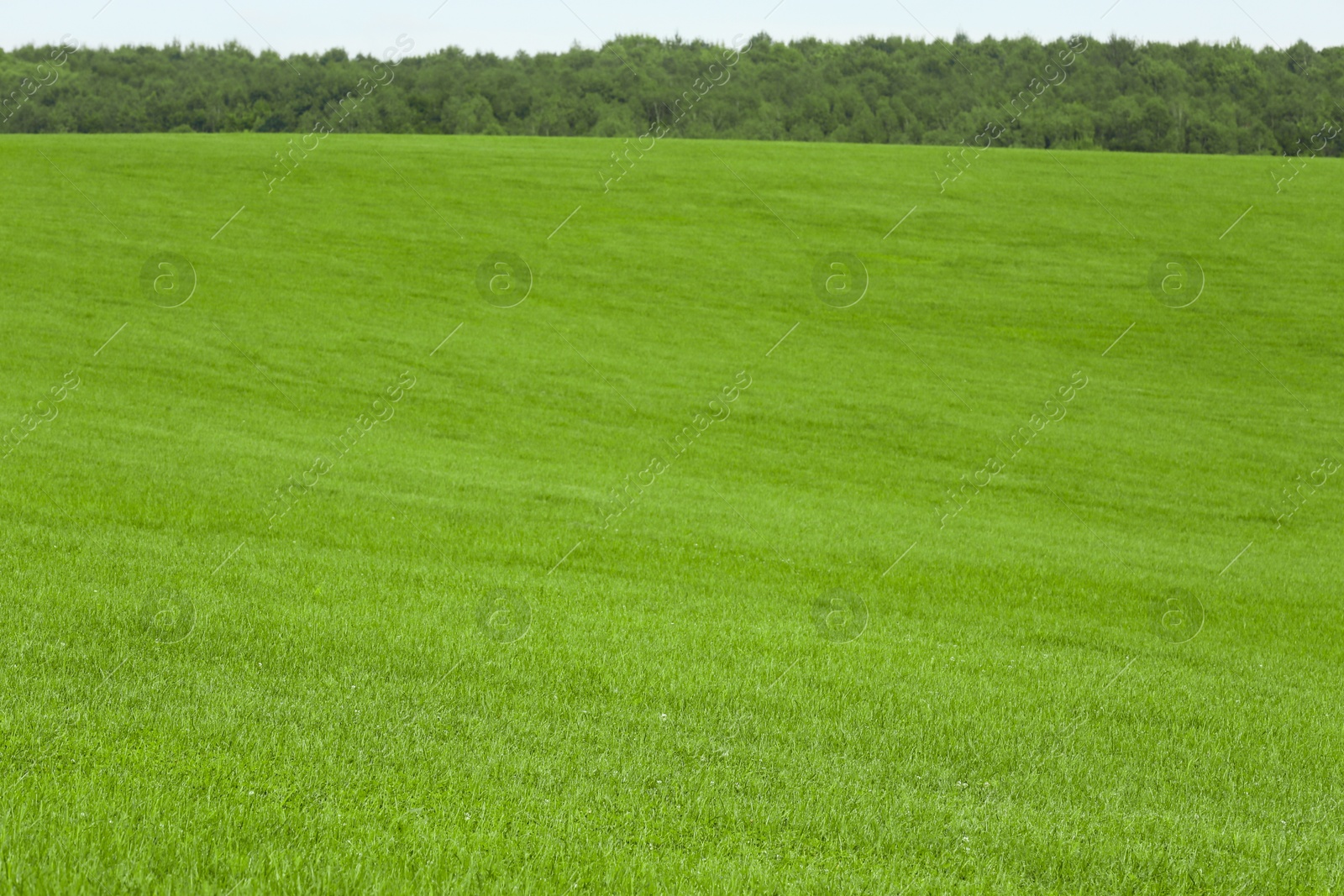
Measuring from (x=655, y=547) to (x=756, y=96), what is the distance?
69.6 m

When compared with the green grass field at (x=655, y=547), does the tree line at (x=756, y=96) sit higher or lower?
higher

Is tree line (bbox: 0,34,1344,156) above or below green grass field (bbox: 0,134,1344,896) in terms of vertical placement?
above

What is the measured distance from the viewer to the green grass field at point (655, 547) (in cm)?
623

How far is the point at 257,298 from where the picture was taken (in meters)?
36.4

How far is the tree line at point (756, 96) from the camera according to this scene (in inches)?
2800

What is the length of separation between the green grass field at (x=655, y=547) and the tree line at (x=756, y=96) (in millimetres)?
22223

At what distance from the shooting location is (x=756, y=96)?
80438 mm

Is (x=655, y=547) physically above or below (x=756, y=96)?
below

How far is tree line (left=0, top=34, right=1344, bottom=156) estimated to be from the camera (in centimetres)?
7112

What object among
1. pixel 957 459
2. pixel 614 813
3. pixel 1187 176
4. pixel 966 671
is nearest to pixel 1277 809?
pixel 966 671

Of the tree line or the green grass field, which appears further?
the tree line

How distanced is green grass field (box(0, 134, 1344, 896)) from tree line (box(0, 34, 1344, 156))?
22223mm

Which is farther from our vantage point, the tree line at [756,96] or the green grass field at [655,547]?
the tree line at [756,96]

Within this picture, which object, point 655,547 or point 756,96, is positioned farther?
point 756,96
